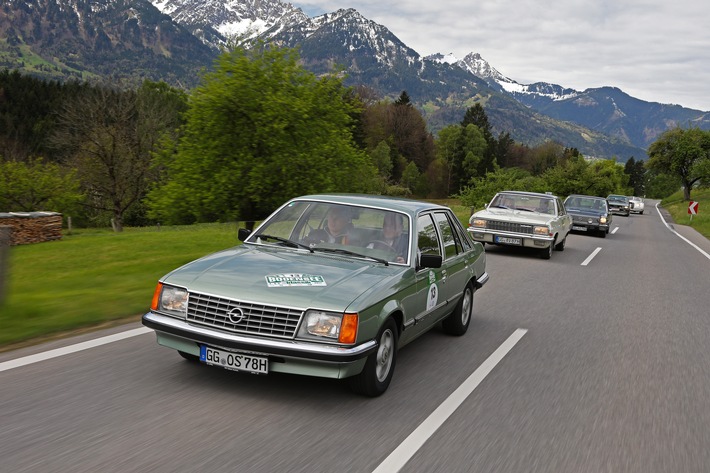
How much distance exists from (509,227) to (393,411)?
37.7 ft

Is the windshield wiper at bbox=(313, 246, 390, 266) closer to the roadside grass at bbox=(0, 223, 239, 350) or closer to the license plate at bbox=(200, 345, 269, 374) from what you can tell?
the license plate at bbox=(200, 345, 269, 374)

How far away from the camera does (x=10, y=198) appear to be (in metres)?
38.8

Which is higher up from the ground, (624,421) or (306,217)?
(306,217)

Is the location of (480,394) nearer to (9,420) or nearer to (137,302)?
(9,420)

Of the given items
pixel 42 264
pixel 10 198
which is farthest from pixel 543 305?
pixel 10 198

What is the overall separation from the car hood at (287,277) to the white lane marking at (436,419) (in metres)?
0.99

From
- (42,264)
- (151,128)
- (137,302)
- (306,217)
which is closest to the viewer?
(306,217)

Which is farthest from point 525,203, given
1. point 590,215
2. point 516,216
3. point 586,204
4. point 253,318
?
point 253,318

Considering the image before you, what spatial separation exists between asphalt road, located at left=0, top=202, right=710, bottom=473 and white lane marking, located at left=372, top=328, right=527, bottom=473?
0.06 feet

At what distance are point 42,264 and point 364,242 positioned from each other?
13596mm

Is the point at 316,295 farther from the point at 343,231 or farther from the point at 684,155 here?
the point at 684,155

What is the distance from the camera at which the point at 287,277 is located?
4688 millimetres

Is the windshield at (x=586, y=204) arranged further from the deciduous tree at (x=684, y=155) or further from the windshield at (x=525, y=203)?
the deciduous tree at (x=684, y=155)

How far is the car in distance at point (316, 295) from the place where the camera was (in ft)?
14.2
